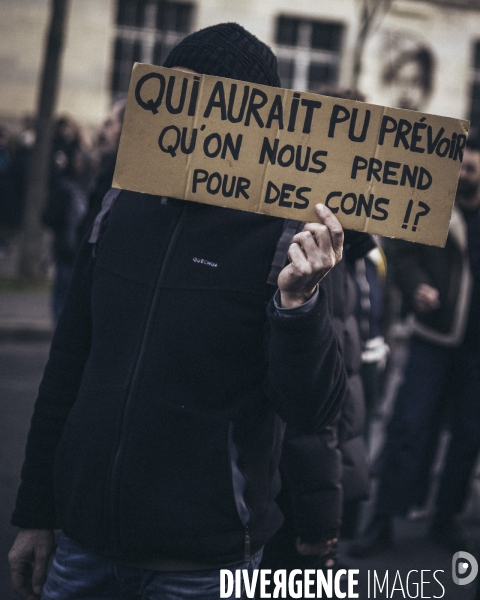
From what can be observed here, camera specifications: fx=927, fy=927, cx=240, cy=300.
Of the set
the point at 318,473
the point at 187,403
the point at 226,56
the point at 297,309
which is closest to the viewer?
the point at 297,309

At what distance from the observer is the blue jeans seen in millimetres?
1877

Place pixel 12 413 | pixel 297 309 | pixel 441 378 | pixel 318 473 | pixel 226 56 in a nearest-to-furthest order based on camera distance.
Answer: pixel 297 309 < pixel 226 56 < pixel 318 473 < pixel 441 378 < pixel 12 413

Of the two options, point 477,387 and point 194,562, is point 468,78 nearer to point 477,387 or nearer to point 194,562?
point 477,387

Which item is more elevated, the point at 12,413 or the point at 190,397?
the point at 190,397

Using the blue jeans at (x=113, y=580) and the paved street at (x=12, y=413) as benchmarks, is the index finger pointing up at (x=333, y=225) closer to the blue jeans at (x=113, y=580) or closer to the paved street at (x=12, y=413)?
the blue jeans at (x=113, y=580)

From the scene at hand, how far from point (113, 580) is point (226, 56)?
3.81 ft

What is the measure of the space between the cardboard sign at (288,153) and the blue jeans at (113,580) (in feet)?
2.51

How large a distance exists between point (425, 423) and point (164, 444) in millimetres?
3028

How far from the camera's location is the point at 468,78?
65.3 feet

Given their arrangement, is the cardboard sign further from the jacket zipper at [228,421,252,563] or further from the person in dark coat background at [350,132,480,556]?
the person in dark coat background at [350,132,480,556]

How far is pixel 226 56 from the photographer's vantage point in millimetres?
2064

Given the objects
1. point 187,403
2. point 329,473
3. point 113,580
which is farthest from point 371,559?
point 187,403

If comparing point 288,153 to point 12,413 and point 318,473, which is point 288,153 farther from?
point 12,413

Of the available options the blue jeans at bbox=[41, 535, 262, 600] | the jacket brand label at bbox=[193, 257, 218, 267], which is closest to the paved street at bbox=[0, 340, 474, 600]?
the blue jeans at bbox=[41, 535, 262, 600]
